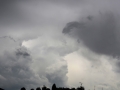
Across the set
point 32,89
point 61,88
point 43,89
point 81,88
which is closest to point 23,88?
point 32,89

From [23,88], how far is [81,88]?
5546 cm

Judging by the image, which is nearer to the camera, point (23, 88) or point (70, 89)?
point (70, 89)

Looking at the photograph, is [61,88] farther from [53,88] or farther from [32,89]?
[32,89]

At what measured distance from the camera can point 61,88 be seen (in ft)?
522

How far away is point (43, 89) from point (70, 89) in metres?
23.8

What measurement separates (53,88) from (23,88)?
31878 mm

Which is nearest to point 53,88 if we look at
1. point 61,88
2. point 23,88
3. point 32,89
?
point 61,88

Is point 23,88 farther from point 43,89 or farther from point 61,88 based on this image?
point 61,88

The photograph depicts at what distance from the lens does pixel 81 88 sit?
15438cm

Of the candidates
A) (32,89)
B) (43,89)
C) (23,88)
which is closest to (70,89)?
(43,89)

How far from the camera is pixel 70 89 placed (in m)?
158

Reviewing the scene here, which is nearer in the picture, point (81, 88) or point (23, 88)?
point (81, 88)

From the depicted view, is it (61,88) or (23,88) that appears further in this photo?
(23,88)

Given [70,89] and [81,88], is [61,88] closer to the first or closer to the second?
[70,89]
